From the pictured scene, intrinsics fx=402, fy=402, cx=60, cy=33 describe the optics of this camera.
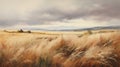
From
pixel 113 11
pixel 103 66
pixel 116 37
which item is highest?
pixel 113 11

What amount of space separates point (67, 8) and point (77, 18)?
0.54 feet

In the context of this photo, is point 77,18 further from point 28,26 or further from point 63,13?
point 28,26

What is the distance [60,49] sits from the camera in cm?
458

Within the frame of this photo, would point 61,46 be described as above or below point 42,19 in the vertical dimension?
below

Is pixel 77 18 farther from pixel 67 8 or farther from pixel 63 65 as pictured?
pixel 63 65

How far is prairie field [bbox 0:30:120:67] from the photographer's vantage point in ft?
14.4

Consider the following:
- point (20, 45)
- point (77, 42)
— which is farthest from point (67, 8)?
point (20, 45)

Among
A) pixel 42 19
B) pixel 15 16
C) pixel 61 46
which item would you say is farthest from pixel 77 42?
pixel 15 16

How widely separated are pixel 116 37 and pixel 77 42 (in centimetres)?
44

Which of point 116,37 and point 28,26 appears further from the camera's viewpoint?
point 28,26

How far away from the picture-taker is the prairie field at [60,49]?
4.40 meters

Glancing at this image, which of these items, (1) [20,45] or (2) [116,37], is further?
(1) [20,45]

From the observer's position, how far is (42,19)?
4691 mm

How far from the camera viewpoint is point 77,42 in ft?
14.8
